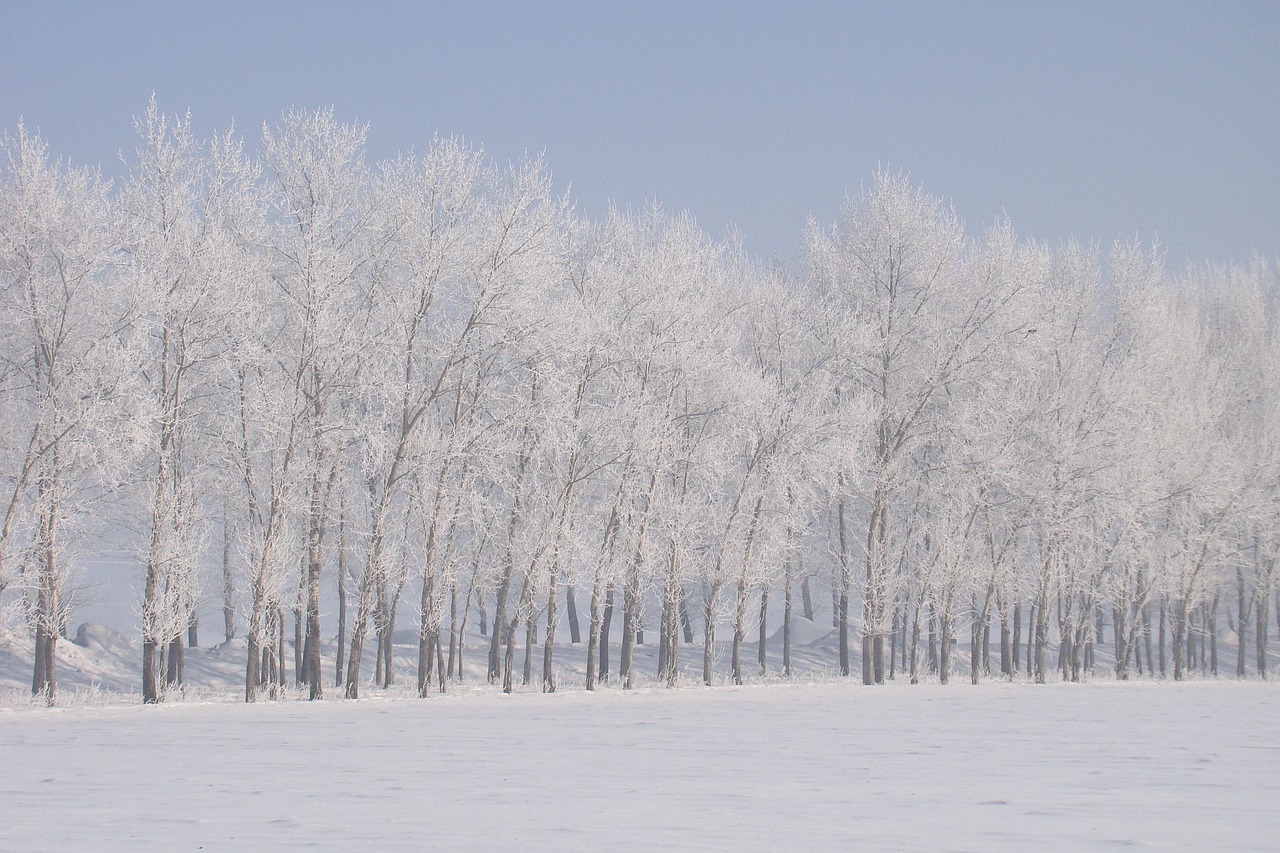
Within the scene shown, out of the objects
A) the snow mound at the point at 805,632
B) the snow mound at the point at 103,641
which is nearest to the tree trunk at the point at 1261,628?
the snow mound at the point at 805,632

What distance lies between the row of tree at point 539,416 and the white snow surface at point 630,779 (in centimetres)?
517

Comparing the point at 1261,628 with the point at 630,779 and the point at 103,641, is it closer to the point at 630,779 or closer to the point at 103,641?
the point at 630,779

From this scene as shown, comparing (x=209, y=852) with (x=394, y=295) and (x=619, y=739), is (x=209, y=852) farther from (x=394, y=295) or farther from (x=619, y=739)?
(x=394, y=295)

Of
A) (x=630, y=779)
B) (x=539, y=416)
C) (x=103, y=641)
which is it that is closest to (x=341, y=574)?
(x=539, y=416)

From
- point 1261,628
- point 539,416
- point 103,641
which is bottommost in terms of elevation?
point 103,641

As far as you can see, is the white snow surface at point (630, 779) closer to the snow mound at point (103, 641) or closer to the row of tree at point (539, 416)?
the row of tree at point (539, 416)

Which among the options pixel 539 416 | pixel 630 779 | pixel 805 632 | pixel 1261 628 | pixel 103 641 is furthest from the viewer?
pixel 805 632

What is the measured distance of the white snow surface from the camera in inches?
247

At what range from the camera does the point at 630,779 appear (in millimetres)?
8570

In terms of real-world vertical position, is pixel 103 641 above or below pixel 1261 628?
below

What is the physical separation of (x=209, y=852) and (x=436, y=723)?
7992mm

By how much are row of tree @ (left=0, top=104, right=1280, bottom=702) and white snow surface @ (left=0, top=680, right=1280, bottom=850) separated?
517 cm

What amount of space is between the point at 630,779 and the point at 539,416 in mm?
13854

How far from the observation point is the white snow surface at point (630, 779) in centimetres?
627
